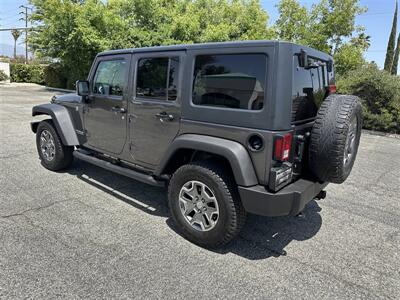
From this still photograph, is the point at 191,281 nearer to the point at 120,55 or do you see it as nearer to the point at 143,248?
the point at 143,248

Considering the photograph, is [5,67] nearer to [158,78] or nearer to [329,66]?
[158,78]

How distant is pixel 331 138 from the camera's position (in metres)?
2.67

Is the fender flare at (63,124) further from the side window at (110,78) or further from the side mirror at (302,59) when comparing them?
the side mirror at (302,59)

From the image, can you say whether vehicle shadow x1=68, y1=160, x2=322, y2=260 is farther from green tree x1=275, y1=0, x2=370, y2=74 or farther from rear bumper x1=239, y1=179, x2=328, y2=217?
green tree x1=275, y1=0, x2=370, y2=74

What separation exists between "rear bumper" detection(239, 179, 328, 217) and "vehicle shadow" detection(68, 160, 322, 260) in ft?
1.84

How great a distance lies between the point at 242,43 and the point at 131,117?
1627mm

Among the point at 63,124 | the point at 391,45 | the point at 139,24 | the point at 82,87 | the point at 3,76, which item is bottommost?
the point at 63,124

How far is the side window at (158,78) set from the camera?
322 cm

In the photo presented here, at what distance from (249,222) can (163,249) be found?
1126mm

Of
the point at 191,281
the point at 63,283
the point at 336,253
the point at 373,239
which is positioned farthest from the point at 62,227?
the point at 373,239

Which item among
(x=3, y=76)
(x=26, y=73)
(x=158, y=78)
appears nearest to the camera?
(x=158, y=78)

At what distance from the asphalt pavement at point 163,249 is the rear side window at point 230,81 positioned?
1428 millimetres

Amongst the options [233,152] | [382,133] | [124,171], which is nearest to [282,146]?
[233,152]

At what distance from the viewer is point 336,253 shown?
298 cm
